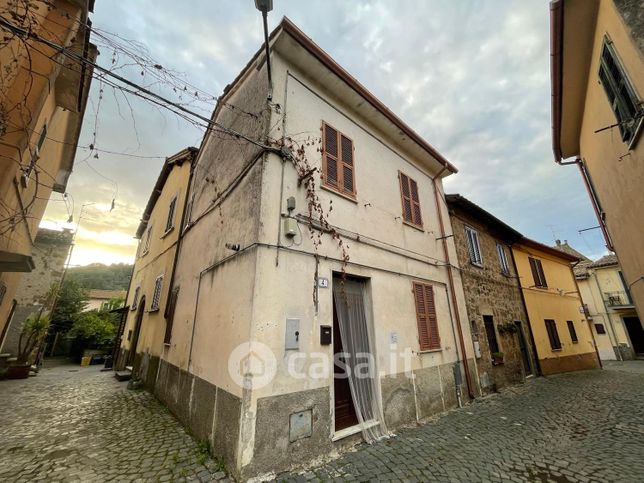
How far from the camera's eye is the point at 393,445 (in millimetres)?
4414

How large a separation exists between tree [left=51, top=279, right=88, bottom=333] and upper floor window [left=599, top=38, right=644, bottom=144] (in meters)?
25.9

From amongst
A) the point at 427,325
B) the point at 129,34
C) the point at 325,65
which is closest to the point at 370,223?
the point at 427,325

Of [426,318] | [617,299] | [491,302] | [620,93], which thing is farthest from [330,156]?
[617,299]

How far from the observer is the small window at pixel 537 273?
43.4 feet

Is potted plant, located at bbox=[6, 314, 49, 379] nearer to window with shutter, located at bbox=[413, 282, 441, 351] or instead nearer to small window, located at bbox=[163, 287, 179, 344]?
small window, located at bbox=[163, 287, 179, 344]

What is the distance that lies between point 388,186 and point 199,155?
6.49m

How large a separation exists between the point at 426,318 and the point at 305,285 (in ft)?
12.2

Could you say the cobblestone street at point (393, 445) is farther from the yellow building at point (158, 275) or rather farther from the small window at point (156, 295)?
the small window at point (156, 295)

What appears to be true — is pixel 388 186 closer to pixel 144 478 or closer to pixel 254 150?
pixel 254 150

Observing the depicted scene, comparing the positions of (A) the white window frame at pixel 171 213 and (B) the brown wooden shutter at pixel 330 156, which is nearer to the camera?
(B) the brown wooden shutter at pixel 330 156

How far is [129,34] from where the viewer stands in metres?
3.30

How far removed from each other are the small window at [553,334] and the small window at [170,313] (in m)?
15.7

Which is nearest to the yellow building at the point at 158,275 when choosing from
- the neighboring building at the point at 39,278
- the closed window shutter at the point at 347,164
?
the neighboring building at the point at 39,278

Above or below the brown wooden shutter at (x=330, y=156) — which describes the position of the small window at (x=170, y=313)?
below
